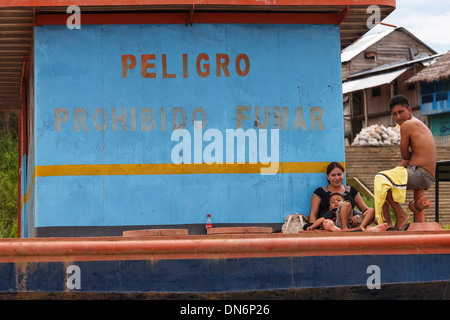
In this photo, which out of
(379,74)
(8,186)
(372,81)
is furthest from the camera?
(379,74)

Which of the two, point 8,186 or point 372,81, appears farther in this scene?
point 372,81

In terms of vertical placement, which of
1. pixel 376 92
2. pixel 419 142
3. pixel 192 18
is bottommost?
pixel 419 142

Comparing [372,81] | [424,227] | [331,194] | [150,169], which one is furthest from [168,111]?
[372,81]

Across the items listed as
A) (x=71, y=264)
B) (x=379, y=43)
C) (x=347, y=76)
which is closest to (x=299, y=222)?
(x=71, y=264)

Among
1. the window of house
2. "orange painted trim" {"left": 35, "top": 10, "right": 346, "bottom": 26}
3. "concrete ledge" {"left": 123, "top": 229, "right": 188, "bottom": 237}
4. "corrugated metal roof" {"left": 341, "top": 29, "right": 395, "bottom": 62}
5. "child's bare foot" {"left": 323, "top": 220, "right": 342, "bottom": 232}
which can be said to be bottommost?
"concrete ledge" {"left": 123, "top": 229, "right": 188, "bottom": 237}

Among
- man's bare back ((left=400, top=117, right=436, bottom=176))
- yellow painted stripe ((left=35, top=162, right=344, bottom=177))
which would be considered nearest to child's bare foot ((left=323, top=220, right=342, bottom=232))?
man's bare back ((left=400, top=117, right=436, bottom=176))

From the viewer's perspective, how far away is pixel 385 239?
5207mm

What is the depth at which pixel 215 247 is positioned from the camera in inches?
200

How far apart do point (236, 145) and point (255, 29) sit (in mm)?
1251

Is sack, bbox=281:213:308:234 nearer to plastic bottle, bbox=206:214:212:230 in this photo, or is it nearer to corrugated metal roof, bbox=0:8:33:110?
plastic bottle, bbox=206:214:212:230

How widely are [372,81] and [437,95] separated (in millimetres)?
3595

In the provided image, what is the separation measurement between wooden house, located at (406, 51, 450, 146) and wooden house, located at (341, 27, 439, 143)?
0.71 metres

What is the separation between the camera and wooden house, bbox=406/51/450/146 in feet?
97.5

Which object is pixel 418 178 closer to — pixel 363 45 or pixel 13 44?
pixel 13 44
